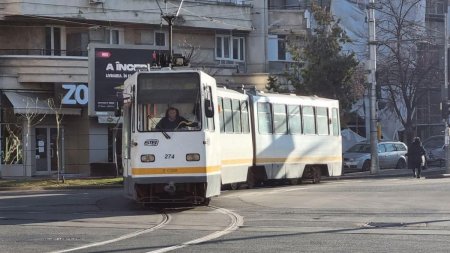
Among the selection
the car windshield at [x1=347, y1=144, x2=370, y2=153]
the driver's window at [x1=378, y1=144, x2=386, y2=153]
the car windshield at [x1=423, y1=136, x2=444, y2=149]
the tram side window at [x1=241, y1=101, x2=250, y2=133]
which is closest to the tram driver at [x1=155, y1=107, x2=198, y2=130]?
the tram side window at [x1=241, y1=101, x2=250, y2=133]

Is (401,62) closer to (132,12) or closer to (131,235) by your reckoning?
(132,12)

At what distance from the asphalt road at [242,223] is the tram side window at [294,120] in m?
4.28

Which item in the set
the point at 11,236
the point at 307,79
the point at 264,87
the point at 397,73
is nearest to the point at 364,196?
the point at 11,236

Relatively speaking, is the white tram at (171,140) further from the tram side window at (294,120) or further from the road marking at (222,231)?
the tram side window at (294,120)

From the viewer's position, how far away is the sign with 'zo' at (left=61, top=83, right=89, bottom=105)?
3325 centimetres

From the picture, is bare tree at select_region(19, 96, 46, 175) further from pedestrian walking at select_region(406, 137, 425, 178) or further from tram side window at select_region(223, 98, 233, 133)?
pedestrian walking at select_region(406, 137, 425, 178)

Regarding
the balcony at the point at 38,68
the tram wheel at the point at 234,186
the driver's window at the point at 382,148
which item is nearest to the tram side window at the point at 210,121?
the tram wheel at the point at 234,186

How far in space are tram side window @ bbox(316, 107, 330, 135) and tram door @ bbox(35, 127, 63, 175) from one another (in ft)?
48.8

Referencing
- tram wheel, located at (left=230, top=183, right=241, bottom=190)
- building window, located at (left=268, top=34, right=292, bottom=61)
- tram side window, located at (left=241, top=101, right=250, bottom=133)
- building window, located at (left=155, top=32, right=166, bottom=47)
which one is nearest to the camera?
tram side window, located at (left=241, top=101, right=250, bottom=133)

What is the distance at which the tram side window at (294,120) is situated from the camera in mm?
25109

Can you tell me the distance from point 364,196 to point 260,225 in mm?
7039

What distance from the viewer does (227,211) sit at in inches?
646

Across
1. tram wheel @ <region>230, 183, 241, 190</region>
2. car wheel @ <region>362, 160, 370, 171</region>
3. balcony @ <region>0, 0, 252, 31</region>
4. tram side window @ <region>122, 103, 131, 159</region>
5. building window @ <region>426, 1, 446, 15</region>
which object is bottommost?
tram wheel @ <region>230, 183, 241, 190</region>

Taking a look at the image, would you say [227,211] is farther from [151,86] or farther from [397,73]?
[397,73]
